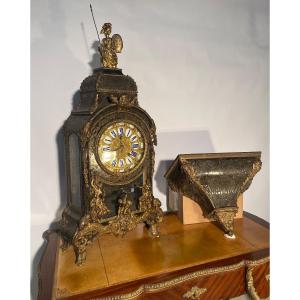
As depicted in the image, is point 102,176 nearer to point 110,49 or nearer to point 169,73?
point 110,49

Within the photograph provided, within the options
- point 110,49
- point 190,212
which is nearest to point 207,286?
point 190,212

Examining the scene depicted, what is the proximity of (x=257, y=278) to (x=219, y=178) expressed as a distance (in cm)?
51

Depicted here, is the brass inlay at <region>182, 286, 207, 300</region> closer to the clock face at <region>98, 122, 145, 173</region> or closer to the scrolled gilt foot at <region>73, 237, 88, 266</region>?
the scrolled gilt foot at <region>73, 237, 88, 266</region>

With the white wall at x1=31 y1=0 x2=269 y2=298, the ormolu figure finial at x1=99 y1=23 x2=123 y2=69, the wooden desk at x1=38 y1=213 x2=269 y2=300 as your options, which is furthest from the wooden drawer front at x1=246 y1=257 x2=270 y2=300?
the ormolu figure finial at x1=99 y1=23 x2=123 y2=69

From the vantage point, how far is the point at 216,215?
1494 mm

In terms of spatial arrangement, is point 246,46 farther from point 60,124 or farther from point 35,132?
point 35,132

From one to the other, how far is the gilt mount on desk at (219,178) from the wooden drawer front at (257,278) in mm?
210

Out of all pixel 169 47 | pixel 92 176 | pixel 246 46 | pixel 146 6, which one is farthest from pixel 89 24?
pixel 246 46

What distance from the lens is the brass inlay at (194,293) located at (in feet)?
3.96

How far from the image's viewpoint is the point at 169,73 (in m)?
2.06

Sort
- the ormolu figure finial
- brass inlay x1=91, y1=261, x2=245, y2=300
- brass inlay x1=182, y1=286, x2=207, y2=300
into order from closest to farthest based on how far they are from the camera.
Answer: brass inlay x1=91, y1=261, x2=245, y2=300 → brass inlay x1=182, y1=286, x2=207, y2=300 → the ormolu figure finial

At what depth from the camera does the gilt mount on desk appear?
1489mm

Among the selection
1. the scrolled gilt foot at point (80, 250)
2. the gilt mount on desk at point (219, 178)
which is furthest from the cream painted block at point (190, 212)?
the scrolled gilt foot at point (80, 250)

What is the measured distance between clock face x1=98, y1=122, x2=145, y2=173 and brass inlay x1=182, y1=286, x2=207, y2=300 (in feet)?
2.00
